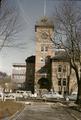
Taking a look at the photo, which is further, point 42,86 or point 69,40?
point 42,86

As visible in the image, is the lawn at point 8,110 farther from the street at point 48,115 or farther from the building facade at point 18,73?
the building facade at point 18,73

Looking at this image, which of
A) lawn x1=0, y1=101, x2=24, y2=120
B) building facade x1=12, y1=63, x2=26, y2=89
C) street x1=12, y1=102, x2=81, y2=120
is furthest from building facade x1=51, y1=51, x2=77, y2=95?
building facade x1=12, y1=63, x2=26, y2=89

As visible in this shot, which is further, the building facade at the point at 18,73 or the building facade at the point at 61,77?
the building facade at the point at 18,73

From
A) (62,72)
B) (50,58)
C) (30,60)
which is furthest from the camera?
(30,60)

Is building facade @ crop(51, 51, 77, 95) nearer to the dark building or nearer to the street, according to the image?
the dark building

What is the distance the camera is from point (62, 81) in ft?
317

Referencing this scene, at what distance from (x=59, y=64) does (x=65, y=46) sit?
57.4 metres

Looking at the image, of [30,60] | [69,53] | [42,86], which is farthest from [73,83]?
[69,53]

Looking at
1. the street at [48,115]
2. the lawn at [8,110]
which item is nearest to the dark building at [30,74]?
the lawn at [8,110]

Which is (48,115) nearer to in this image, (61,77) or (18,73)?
(61,77)

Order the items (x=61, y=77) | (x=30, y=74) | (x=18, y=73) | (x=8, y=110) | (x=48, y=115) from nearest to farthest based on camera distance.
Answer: (x=48, y=115)
(x=8, y=110)
(x=61, y=77)
(x=30, y=74)
(x=18, y=73)

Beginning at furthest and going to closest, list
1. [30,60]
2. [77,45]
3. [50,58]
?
[30,60] < [50,58] < [77,45]

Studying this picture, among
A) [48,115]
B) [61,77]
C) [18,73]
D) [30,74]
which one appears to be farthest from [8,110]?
[18,73]

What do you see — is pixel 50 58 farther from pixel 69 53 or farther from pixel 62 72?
pixel 69 53
